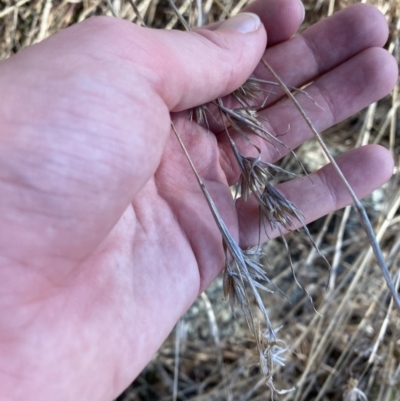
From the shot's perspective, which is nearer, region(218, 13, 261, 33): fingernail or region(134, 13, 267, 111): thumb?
region(134, 13, 267, 111): thumb

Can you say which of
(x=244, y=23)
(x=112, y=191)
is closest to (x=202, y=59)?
(x=244, y=23)

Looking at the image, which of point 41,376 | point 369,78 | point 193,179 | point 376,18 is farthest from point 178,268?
point 376,18

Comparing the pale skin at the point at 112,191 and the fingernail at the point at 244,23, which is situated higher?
the fingernail at the point at 244,23

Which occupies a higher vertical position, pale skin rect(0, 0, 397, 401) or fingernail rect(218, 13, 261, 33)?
fingernail rect(218, 13, 261, 33)

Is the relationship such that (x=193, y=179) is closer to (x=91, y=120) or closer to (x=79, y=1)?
(x=91, y=120)

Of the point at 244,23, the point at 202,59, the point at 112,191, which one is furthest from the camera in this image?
the point at 244,23

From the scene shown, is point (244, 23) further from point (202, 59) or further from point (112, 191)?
point (112, 191)

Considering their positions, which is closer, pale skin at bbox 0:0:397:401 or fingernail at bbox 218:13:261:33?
pale skin at bbox 0:0:397:401
